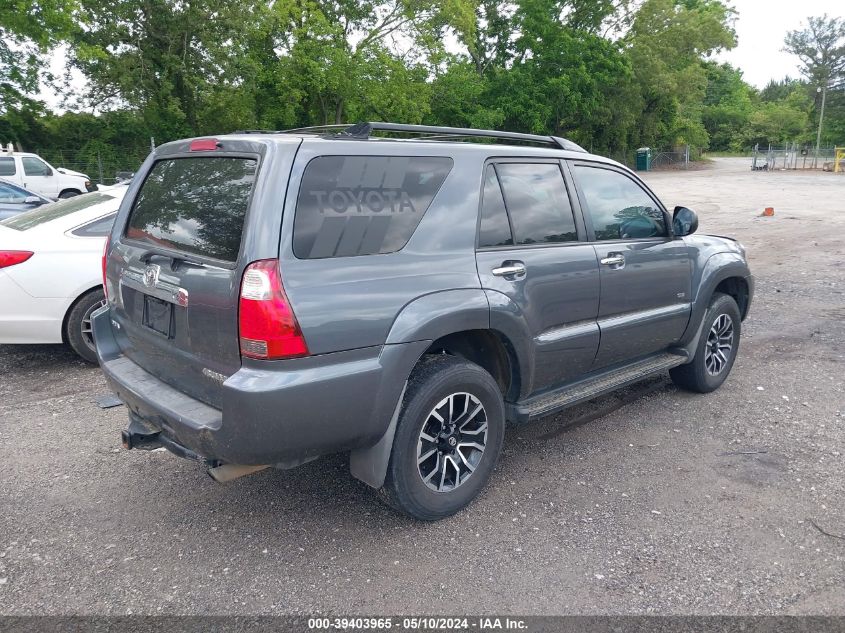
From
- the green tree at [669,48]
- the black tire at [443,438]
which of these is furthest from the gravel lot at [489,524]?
the green tree at [669,48]

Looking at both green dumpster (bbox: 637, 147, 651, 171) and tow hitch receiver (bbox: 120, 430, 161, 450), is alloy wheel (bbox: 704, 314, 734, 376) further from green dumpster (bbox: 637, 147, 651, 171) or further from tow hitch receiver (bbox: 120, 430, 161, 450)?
green dumpster (bbox: 637, 147, 651, 171)

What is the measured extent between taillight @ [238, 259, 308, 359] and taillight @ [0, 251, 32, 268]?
3.49 metres

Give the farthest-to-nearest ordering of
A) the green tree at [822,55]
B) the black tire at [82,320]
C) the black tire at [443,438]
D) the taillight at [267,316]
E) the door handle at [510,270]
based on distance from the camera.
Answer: the green tree at [822,55], the black tire at [82,320], the door handle at [510,270], the black tire at [443,438], the taillight at [267,316]

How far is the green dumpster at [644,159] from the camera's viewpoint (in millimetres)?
48406

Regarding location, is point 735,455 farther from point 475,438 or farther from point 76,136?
point 76,136

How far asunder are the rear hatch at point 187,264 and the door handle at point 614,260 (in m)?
2.06

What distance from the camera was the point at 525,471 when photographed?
3.93m

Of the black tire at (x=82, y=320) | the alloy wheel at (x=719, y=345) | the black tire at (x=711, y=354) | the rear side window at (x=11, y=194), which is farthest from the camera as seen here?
the rear side window at (x=11, y=194)

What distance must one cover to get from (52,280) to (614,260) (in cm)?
430

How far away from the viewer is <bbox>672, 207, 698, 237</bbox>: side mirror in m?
4.61

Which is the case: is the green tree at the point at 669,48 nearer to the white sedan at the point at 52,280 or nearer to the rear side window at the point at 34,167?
the rear side window at the point at 34,167

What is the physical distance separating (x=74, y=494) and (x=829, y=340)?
6.64 m

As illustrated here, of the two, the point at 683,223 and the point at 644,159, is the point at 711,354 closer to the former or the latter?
the point at 683,223

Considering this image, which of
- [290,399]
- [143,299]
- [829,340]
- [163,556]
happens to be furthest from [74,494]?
[829,340]
